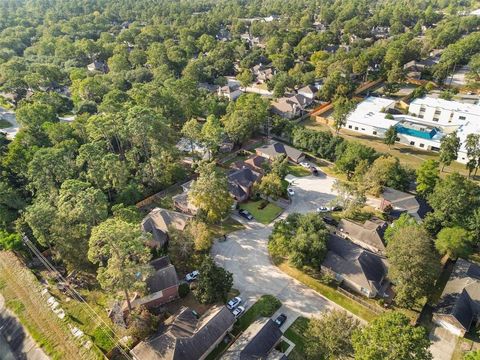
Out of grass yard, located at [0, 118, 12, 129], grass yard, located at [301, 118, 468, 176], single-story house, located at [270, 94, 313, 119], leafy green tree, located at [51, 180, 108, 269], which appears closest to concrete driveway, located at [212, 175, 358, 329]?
leafy green tree, located at [51, 180, 108, 269]

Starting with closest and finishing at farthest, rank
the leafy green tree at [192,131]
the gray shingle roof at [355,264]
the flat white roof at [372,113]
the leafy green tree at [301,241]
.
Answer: the gray shingle roof at [355,264] → the leafy green tree at [301,241] → the leafy green tree at [192,131] → the flat white roof at [372,113]

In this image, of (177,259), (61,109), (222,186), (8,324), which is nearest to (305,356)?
(177,259)

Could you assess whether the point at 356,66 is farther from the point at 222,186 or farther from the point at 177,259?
the point at 177,259

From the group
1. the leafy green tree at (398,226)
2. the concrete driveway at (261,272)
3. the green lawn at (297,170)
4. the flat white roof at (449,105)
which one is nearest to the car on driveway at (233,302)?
the concrete driveway at (261,272)

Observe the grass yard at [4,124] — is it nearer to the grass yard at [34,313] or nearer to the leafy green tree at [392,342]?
the grass yard at [34,313]

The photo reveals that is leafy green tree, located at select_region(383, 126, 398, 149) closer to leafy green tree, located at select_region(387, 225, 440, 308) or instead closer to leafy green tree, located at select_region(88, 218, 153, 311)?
leafy green tree, located at select_region(387, 225, 440, 308)

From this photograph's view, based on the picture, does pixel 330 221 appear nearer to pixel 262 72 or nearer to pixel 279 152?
pixel 279 152

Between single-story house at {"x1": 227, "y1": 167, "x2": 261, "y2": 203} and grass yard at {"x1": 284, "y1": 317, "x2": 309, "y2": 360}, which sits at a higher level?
single-story house at {"x1": 227, "y1": 167, "x2": 261, "y2": 203}
